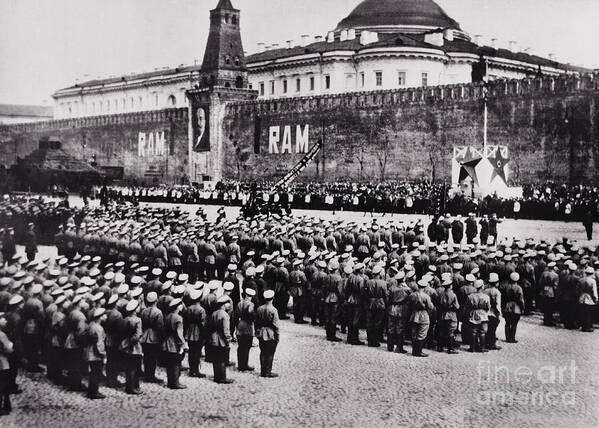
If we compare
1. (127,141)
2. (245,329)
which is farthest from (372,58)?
(245,329)

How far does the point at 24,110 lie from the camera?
8606 centimetres

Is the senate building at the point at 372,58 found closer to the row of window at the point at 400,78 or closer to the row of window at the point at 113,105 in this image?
the row of window at the point at 400,78

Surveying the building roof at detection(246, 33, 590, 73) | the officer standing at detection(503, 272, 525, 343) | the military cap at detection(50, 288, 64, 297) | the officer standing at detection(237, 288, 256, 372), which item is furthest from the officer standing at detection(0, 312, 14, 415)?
the building roof at detection(246, 33, 590, 73)

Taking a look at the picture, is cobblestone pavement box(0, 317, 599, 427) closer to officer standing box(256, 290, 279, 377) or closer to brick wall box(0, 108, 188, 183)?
officer standing box(256, 290, 279, 377)

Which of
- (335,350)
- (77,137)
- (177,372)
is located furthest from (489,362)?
(77,137)

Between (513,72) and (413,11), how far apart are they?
8434 mm

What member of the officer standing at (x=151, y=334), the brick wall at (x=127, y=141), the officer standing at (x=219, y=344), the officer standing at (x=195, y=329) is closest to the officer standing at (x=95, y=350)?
the officer standing at (x=151, y=334)

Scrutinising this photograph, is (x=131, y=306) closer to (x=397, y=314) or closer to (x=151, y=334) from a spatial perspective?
(x=151, y=334)

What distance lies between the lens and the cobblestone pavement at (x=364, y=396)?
7.15 m

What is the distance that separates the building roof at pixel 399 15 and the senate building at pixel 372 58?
71 mm

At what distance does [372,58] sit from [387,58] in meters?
1.24

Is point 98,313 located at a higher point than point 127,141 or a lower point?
lower

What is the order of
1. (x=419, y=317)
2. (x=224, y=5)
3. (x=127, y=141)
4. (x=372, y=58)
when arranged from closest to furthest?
1. (x=419, y=317)
2. (x=224, y=5)
3. (x=372, y=58)
4. (x=127, y=141)

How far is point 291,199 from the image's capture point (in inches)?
1256
